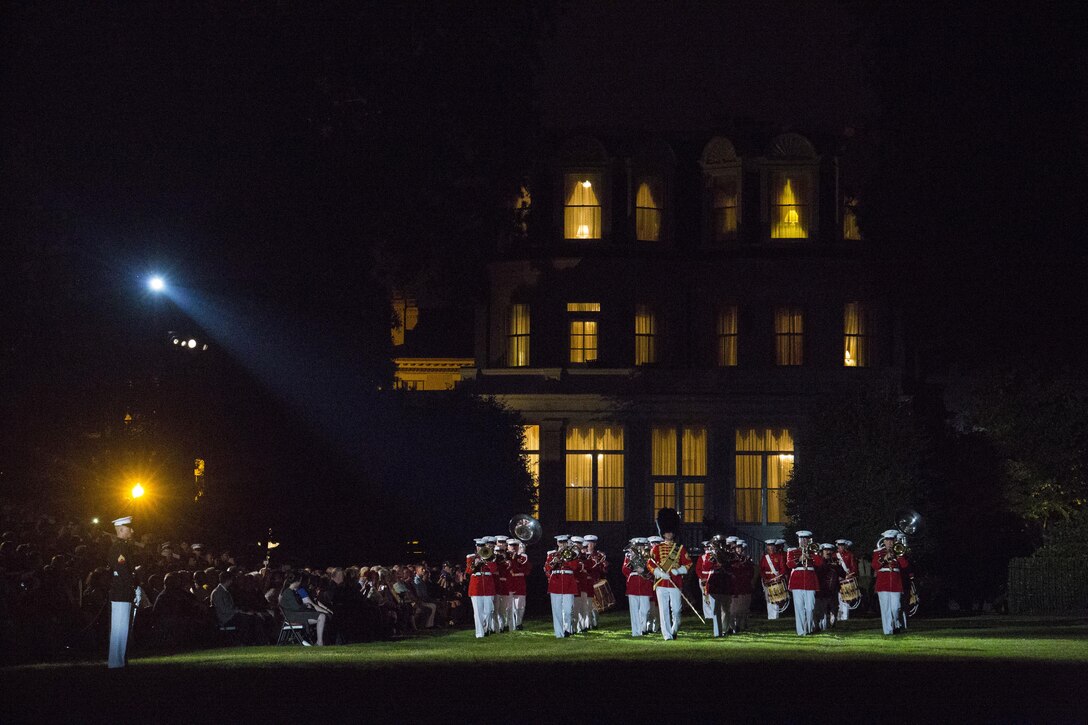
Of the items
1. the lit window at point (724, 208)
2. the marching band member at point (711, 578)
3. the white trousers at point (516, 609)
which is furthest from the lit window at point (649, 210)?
the marching band member at point (711, 578)

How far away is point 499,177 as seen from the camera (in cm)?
4438

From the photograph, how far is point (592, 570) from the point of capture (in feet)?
126

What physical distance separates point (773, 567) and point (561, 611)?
6284 mm

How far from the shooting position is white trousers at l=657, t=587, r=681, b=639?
3209 cm

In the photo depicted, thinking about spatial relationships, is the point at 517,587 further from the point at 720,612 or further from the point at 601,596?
the point at 720,612

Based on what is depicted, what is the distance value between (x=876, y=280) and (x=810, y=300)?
3231 millimetres

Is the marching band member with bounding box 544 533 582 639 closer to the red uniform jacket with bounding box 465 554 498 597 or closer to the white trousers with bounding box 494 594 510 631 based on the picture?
the red uniform jacket with bounding box 465 554 498 597

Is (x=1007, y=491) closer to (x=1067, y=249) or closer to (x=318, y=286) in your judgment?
(x=1067, y=249)

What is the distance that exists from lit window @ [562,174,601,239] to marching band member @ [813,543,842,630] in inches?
796

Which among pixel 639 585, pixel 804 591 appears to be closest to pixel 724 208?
pixel 804 591

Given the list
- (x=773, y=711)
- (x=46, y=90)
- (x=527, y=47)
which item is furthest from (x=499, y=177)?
(x=773, y=711)

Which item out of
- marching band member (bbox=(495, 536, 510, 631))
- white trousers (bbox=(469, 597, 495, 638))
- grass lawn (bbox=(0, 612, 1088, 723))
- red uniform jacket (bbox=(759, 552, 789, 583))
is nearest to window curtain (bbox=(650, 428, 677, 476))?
red uniform jacket (bbox=(759, 552, 789, 583))

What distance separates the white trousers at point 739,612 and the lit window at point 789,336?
20.3 metres

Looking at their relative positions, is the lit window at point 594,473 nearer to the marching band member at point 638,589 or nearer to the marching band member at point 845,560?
the marching band member at point 845,560
